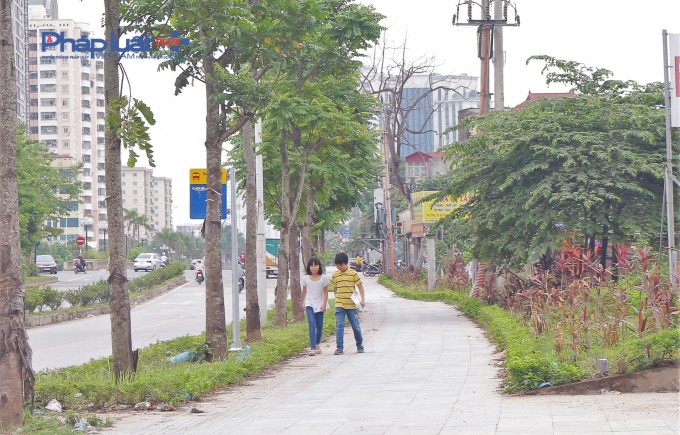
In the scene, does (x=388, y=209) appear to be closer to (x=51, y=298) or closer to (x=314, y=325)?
(x=51, y=298)

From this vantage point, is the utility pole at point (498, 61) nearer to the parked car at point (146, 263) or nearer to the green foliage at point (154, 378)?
the green foliage at point (154, 378)

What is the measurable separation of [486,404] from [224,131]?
6.59m

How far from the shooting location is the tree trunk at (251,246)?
18.8m

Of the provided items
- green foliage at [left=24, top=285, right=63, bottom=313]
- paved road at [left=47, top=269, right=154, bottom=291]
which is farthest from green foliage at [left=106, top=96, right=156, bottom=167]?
paved road at [left=47, top=269, right=154, bottom=291]

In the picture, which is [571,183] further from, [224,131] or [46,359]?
[46,359]

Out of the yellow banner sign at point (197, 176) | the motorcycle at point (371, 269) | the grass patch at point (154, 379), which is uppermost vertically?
the yellow banner sign at point (197, 176)

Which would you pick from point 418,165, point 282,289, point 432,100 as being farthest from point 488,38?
point 432,100

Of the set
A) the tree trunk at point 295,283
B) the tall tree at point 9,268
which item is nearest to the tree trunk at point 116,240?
the tall tree at point 9,268

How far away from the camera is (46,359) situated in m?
20.3

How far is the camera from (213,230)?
1539cm

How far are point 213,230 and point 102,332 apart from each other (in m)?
13.9

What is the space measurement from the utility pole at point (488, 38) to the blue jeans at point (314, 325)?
11.2 meters

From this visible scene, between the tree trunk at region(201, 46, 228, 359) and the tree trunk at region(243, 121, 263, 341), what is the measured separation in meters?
2.98

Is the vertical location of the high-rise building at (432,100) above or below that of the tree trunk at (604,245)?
above
